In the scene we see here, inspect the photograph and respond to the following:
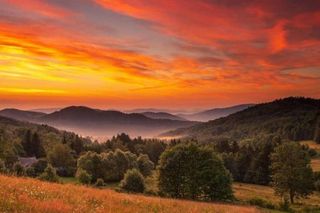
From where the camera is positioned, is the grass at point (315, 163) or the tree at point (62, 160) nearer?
the tree at point (62, 160)

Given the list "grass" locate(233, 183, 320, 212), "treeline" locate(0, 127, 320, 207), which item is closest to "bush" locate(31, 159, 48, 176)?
"treeline" locate(0, 127, 320, 207)

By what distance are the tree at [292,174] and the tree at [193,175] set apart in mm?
14984

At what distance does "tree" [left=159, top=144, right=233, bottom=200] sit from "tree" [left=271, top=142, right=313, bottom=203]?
14984 millimetres

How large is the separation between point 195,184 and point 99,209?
6150cm

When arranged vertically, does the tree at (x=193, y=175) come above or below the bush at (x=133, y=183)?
above

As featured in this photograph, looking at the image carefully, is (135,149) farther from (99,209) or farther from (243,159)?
(99,209)

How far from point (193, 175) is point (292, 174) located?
967 inches

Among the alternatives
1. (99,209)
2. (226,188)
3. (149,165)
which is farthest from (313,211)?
(149,165)

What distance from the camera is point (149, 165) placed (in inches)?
5162

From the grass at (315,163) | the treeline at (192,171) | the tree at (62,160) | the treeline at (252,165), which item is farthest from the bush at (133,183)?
the grass at (315,163)

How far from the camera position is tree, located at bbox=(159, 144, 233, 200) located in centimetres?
7488

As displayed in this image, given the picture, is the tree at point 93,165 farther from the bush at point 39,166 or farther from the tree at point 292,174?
the tree at point 292,174

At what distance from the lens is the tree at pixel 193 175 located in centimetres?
7488

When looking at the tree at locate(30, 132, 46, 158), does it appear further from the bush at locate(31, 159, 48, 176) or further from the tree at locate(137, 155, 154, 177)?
the tree at locate(137, 155, 154, 177)
